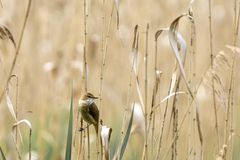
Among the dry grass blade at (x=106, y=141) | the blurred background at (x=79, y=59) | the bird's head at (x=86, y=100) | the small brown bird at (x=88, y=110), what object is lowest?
the dry grass blade at (x=106, y=141)

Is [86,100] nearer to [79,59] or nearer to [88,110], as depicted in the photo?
[88,110]

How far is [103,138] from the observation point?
1293 millimetres

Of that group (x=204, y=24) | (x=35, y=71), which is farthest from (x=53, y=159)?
(x=204, y=24)

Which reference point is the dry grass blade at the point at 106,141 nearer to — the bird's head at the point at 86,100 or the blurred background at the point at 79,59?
the bird's head at the point at 86,100

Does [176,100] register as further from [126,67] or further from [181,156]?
[126,67]

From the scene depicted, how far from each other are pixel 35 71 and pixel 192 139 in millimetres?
1785

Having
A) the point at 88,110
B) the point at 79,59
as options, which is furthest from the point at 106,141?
the point at 79,59

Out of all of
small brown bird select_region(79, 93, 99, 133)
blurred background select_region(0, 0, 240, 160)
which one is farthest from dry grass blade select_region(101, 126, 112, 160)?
blurred background select_region(0, 0, 240, 160)

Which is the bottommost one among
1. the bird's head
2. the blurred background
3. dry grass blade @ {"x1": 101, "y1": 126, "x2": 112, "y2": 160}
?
dry grass blade @ {"x1": 101, "y1": 126, "x2": 112, "y2": 160}

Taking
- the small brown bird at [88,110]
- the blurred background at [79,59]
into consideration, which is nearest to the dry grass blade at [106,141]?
the small brown bird at [88,110]

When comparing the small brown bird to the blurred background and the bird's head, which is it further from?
the blurred background

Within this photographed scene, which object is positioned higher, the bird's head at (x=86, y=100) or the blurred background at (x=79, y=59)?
the blurred background at (x=79, y=59)

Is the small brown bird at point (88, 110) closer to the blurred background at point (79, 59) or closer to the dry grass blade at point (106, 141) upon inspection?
the dry grass blade at point (106, 141)

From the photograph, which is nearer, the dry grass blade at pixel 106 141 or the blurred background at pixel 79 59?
the dry grass blade at pixel 106 141
